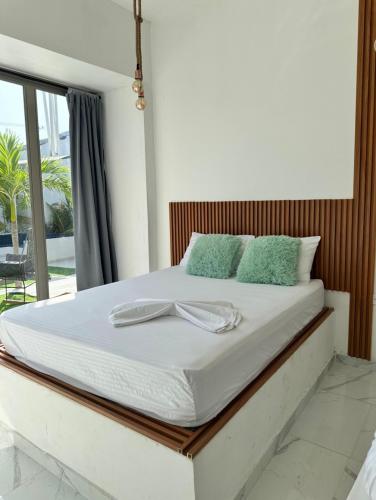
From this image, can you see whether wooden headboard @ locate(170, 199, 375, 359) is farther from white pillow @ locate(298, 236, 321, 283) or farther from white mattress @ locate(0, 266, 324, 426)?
white mattress @ locate(0, 266, 324, 426)

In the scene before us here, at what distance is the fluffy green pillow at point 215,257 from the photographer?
281 centimetres

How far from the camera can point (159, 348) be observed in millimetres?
1509

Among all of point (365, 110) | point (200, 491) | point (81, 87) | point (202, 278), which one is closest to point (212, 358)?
point (200, 491)

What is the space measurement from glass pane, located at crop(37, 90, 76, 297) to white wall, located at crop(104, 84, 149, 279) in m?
0.46

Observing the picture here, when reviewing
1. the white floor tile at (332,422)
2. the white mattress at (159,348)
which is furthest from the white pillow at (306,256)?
the white floor tile at (332,422)

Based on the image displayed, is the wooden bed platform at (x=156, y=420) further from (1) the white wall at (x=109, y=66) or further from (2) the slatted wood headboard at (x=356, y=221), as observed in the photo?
(1) the white wall at (x=109, y=66)

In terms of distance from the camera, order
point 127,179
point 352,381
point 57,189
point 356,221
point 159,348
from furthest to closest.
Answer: point 127,179, point 57,189, point 356,221, point 352,381, point 159,348

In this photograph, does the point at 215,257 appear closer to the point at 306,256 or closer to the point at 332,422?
the point at 306,256

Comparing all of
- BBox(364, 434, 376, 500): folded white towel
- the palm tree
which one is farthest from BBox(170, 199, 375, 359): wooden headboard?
the palm tree

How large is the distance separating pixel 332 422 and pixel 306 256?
113 centimetres

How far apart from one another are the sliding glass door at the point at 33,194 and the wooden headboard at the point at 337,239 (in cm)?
188

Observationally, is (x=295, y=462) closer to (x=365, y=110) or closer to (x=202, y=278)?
(x=202, y=278)

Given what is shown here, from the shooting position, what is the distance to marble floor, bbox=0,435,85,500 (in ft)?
5.24

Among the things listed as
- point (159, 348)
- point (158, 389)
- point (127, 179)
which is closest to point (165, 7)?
point (127, 179)
